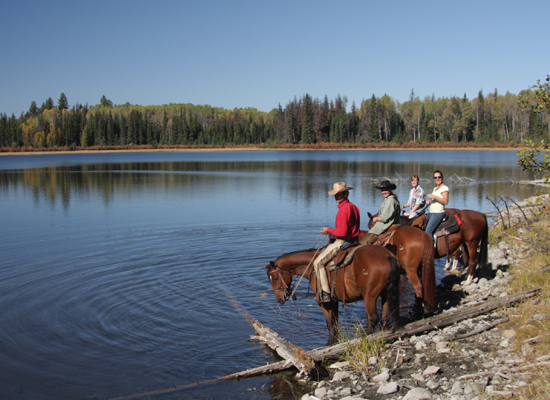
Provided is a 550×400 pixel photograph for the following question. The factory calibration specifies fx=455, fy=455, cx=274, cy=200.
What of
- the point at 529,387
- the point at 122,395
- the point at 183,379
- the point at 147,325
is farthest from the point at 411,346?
the point at 147,325

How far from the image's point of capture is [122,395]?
7012mm

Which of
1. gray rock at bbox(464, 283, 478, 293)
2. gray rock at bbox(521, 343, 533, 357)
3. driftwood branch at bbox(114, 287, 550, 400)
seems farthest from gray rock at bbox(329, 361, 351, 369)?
gray rock at bbox(464, 283, 478, 293)

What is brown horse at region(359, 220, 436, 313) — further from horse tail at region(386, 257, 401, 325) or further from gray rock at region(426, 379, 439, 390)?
gray rock at region(426, 379, 439, 390)

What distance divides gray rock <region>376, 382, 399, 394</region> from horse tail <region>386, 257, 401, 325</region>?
155 cm

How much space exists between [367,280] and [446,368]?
1.73 m

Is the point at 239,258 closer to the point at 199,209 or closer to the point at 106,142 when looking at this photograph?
the point at 199,209

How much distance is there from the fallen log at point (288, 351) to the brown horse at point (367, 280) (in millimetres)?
1004

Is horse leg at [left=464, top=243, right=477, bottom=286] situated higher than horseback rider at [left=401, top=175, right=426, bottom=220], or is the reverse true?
horseback rider at [left=401, top=175, right=426, bottom=220]

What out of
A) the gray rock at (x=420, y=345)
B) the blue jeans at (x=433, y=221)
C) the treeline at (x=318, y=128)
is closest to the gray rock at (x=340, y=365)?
the gray rock at (x=420, y=345)

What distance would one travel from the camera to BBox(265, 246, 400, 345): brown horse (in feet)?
24.3

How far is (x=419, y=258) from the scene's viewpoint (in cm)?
886

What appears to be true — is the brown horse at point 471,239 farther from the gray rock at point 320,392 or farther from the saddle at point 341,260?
the gray rock at point 320,392

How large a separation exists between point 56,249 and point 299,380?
12.9 m

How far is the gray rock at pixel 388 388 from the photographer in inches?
240
